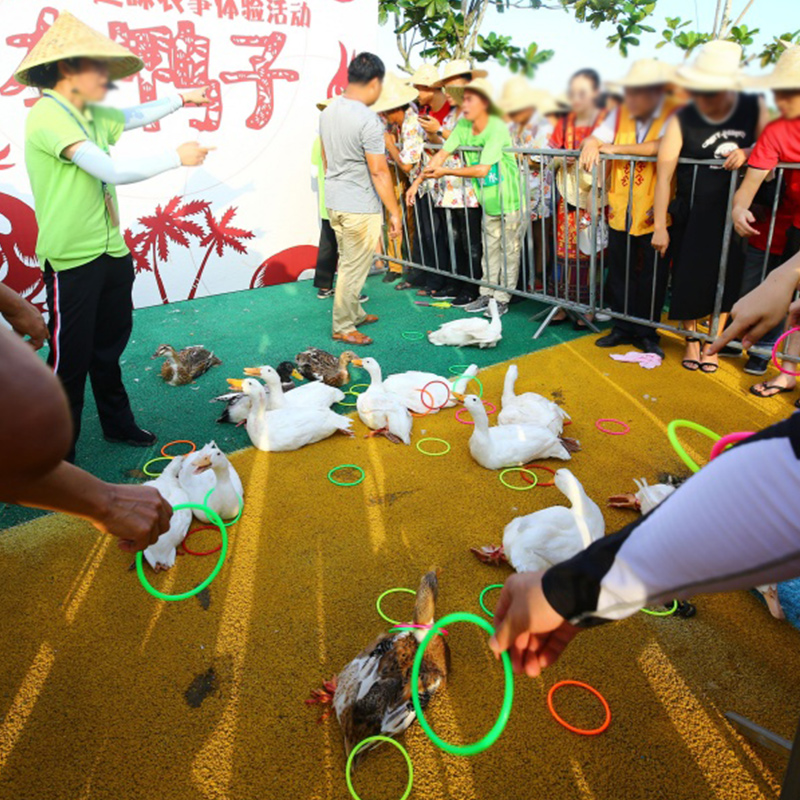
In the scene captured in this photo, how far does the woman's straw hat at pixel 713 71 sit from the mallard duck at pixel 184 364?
4.71 metres

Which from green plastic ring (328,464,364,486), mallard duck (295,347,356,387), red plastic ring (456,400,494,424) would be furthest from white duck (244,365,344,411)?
red plastic ring (456,400,494,424)

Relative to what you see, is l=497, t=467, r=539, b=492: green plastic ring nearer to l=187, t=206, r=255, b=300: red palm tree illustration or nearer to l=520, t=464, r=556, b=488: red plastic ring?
l=520, t=464, r=556, b=488: red plastic ring

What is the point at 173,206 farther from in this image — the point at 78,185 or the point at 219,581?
the point at 219,581

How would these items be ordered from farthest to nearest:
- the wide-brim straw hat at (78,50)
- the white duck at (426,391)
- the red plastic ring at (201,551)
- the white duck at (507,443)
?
the white duck at (426,391)
the white duck at (507,443)
the red plastic ring at (201,551)
the wide-brim straw hat at (78,50)

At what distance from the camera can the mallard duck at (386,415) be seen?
12.9 feet

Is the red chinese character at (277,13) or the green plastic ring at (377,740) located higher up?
the red chinese character at (277,13)

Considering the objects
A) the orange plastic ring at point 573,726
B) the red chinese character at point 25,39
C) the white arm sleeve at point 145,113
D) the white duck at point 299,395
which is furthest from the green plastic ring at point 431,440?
the red chinese character at point 25,39

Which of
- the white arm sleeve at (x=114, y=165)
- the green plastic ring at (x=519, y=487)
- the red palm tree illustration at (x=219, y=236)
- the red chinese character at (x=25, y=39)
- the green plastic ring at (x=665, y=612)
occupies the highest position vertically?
the red chinese character at (x=25, y=39)

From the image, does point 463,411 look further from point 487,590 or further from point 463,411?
point 487,590

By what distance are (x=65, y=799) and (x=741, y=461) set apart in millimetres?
2242

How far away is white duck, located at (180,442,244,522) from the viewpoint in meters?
3.08

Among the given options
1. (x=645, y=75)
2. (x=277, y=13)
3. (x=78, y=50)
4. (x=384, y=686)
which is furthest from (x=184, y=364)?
(x=645, y=75)

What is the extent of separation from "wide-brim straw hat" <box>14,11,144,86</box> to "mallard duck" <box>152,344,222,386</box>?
2.52 metres

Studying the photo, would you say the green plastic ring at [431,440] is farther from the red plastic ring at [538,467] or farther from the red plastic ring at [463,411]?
the red plastic ring at [538,467]
